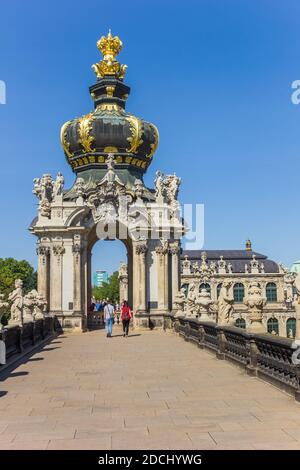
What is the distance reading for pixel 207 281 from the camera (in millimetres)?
92188

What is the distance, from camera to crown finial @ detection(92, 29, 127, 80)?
4047 centimetres

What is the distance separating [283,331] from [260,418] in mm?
86234

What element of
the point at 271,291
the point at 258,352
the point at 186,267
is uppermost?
the point at 186,267

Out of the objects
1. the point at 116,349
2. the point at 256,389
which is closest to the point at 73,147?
the point at 116,349

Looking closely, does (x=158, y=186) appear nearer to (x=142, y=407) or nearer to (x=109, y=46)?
(x=109, y=46)

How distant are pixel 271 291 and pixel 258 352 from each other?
8466 cm

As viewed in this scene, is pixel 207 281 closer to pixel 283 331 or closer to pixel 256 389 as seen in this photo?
pixel 283 331

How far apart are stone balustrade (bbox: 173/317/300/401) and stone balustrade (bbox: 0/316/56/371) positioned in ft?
20.3

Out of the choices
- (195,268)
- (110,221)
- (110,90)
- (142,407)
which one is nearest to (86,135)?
(110,90)

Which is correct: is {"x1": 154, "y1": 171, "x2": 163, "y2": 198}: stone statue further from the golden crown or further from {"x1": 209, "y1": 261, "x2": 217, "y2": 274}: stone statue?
{"x1": 209, "y1": 261, "x2": 217, "y2": 274}: stone statue

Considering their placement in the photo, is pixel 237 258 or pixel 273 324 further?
pixel 237 258

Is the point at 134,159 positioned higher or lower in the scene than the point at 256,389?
higher

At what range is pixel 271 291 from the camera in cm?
9725

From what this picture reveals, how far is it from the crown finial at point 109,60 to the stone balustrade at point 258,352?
2325 centimetres
